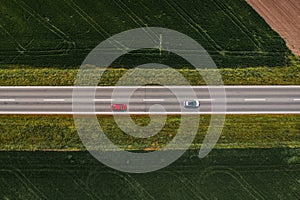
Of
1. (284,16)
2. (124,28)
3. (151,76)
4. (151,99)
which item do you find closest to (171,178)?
(151,99)

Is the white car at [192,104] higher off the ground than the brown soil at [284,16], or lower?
lower

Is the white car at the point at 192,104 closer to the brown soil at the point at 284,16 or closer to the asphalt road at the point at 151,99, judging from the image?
the asphalt road at the point at 151,99

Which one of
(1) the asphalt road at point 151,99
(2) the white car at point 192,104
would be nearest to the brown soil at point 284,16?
(1) the asphalt road at point 151,99

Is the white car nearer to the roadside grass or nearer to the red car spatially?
the roadside grass

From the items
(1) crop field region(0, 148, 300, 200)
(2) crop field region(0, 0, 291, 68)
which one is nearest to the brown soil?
(2) crop field region(0, 0, 291, 68)

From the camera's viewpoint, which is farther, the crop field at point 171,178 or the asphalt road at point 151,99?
the asphalt road at point 151,99

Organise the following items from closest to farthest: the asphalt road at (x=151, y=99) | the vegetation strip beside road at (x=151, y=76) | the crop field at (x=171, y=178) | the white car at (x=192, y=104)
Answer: the crop field at (x=171, y=178)
the white car at (x=192, y=104)
the asphalt road at (x=151, y=99)
the vegetation strip beside road at (x=151, y=76)

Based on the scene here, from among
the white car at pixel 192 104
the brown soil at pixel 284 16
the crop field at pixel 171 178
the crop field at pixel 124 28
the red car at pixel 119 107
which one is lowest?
the crop field at pixel 171 178
